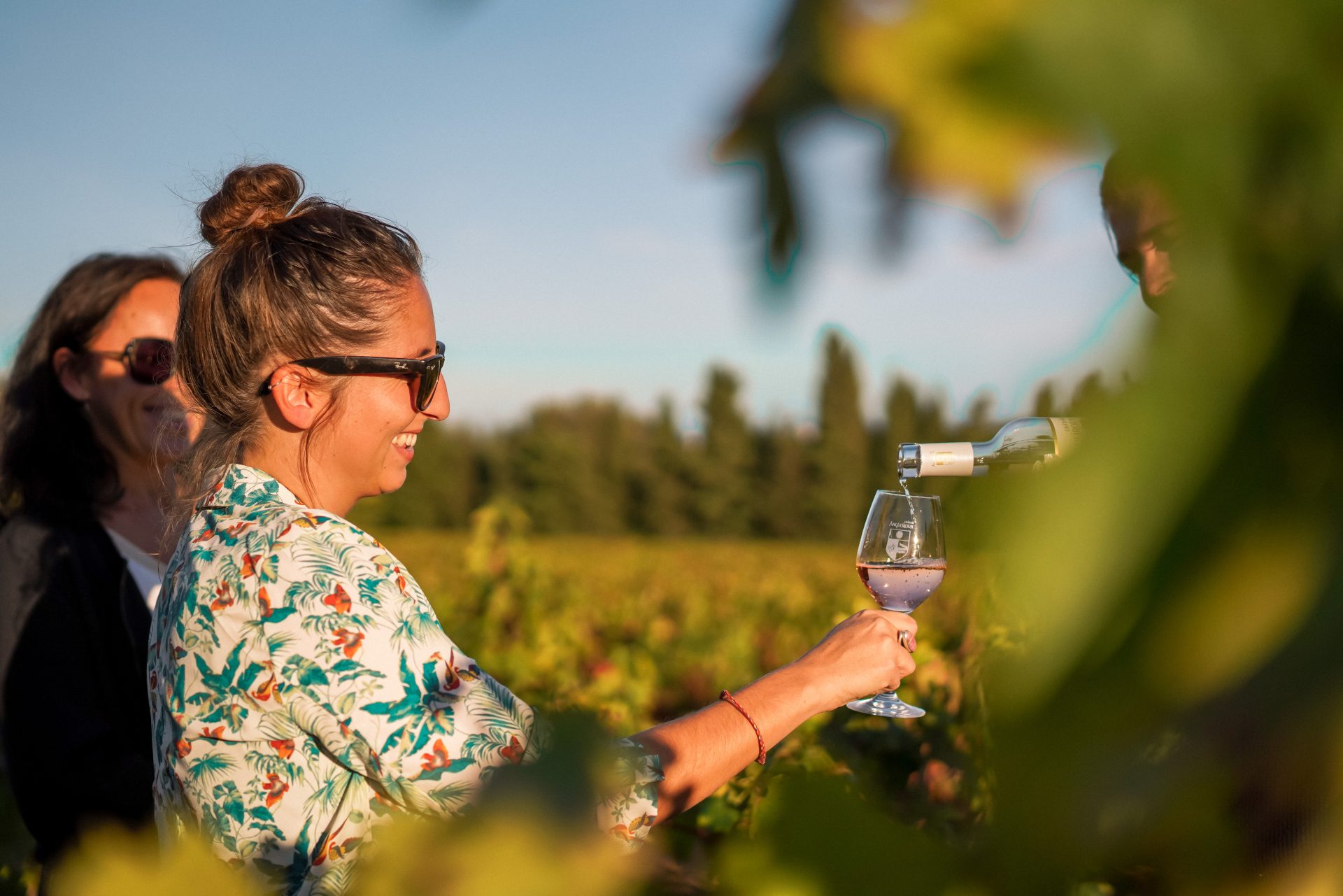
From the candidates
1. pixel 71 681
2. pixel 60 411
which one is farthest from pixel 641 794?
pixel 60 411

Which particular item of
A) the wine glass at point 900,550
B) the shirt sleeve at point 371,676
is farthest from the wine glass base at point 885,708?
the shirt sleeve at point 371,676

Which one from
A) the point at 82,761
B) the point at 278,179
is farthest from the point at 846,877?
the point at 82,761

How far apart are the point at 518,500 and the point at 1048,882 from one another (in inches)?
1313

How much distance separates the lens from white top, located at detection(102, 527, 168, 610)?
3.04m

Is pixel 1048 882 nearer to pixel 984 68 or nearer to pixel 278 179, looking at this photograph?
pixel 984 68

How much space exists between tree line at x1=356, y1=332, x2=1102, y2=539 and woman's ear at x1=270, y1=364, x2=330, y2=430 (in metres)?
27.9

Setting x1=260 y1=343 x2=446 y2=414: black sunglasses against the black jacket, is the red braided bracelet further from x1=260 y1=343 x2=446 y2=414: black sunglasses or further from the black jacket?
the black jacket

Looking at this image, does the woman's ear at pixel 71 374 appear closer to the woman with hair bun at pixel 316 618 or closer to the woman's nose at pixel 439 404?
the woman with hair bun at pixel 316 618

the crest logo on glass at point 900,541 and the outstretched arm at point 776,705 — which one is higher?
the crest logo on glass at point 900,541

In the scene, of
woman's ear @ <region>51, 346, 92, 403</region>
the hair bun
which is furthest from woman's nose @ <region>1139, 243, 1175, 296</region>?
woman's ear @ <region>51, 346, 92, 403</region>

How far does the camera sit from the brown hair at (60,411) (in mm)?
3166

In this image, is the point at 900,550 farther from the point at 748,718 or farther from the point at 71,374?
the point at 71,374

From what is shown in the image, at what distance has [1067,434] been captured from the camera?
28 centimetres

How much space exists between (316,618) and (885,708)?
1.16 metres
